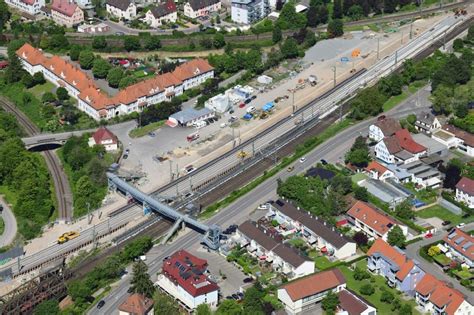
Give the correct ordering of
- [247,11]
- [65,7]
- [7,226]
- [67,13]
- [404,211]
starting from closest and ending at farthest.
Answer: [404,211] → [7,226] → [247,11] → [67,13] → [65,7]

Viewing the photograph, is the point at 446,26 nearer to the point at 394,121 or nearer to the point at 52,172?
the point at 394,121

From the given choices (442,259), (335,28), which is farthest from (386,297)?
(335,28)

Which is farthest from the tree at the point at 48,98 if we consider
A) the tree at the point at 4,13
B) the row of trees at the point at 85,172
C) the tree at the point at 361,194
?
the tree at the point at 361,194

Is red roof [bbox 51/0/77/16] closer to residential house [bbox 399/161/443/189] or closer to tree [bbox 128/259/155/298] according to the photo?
residential house [bbox 399/161/443/189]

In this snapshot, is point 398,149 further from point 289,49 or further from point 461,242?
point 289,49

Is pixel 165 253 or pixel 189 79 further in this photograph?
pixel 189 79

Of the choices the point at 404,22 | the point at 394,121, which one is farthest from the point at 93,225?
the point at 404,22
